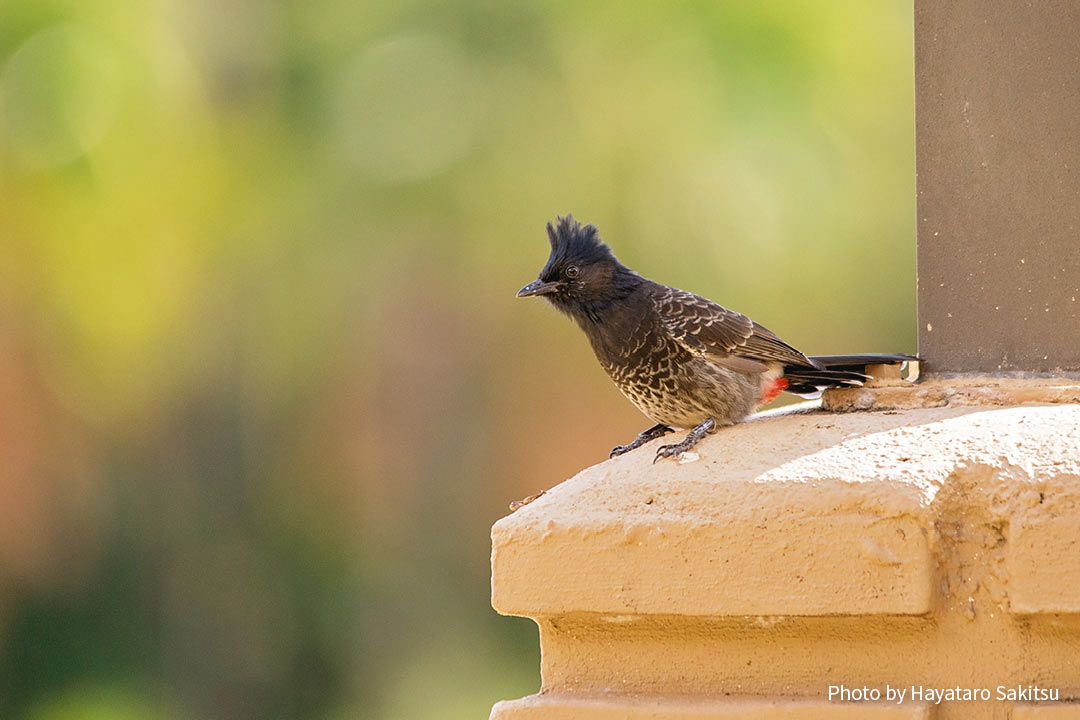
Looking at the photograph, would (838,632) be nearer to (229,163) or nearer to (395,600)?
(395,600)

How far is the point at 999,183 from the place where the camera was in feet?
6.71

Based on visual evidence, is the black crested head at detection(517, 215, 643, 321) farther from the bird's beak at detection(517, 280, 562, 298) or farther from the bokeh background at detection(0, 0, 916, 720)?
the bokeh background at detection(0, 0, 916, 720)

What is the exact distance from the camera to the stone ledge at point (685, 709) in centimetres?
162

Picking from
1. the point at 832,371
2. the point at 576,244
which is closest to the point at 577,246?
the point at 576,244

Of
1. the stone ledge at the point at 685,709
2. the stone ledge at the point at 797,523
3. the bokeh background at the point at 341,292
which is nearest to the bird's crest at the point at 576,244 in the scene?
the stone ledge at the point at 797,523

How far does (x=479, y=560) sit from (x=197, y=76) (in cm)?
548

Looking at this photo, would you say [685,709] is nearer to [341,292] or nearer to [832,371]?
[832,371]

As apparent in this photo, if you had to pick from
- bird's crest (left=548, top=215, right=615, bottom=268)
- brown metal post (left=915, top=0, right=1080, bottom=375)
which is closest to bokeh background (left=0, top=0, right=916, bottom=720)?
bird's crest (left=548, top=215, right=615, bottom=268)

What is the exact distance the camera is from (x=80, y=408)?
13.6 metres

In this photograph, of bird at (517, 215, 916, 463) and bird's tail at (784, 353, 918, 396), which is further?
bird at (517, 215, 916, 463)

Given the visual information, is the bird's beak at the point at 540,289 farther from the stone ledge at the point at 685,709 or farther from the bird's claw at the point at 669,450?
the stone ledge at the point at 685,709

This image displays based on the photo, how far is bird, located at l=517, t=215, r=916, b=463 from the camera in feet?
11.1

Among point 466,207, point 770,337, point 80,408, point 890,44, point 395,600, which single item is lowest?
point 395,600

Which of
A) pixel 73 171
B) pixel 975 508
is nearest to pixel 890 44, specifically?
pixel 73 171
